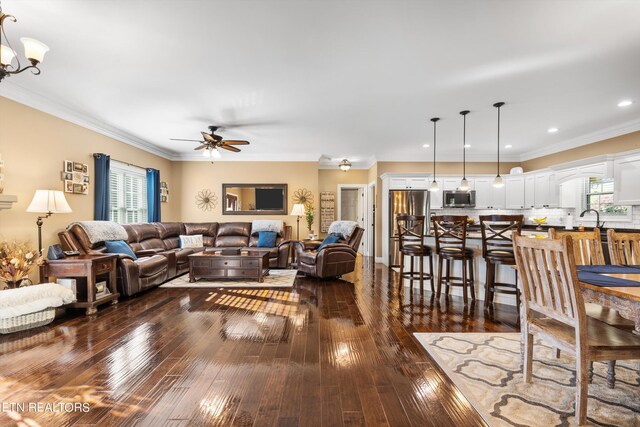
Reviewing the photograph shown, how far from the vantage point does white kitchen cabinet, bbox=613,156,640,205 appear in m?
4.48

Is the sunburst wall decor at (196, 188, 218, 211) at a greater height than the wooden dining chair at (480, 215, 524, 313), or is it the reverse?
the sunburst wall decor at (196, 188, 218, 211)

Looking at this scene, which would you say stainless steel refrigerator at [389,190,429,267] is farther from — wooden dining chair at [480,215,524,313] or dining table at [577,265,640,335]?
dining table at [577,265,640,335]

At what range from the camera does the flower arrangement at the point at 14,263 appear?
10.2ft

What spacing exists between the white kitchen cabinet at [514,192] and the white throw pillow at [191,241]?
719cm

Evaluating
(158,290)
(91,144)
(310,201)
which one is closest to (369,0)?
(158,290)

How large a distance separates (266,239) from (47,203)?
12.0 ft

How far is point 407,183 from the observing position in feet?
22.8

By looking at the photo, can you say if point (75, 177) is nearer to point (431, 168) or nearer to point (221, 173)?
point (221, 173)

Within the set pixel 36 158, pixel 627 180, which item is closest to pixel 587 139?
pixel 627 180

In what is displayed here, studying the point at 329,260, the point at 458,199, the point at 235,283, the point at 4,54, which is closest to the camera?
the point at 4,54

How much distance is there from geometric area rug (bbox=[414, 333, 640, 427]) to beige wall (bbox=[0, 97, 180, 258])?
4.89 meters

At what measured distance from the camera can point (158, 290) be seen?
4.54 metres

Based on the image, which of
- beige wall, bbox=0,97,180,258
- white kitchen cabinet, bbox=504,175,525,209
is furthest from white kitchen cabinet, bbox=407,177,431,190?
beige wall, bbox=0,97,180,258

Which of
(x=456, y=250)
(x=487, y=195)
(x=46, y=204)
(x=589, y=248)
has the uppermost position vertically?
(x=487, y=195)
